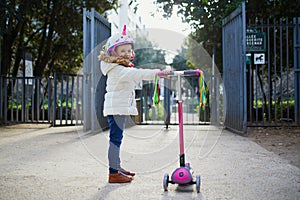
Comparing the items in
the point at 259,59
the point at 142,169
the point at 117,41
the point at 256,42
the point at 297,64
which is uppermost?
the point at 256,42

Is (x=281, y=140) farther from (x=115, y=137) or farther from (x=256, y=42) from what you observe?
(x=115, y=137)

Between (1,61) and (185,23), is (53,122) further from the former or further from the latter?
(185,23)

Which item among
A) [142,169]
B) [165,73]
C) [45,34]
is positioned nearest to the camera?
[165,73]

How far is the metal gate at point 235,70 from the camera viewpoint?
348 inches

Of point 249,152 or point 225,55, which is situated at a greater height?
point 225,55

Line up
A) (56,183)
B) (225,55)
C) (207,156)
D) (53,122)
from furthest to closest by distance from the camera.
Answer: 1. (53,122)
2. (225,55)
3. (207,156)
4. (56,183)

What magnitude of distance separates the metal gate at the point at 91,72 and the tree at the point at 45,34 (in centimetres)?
298

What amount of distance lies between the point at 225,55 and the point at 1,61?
731 centimetres

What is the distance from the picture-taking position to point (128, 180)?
4.31 m

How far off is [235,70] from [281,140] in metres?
2.12

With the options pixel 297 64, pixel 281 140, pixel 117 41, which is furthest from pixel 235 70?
pixel 117 41

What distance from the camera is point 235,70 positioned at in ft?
30.6

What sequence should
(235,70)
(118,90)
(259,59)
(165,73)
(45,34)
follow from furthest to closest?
1. (45,34)
2. (259,59)
3. (235,70)
4. (118,90)
5. (165,73)

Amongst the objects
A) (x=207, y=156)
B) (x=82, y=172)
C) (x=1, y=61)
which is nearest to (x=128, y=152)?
(x=207, y=156)
